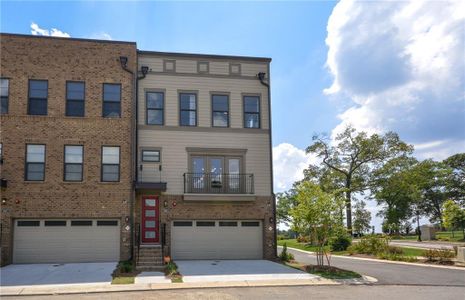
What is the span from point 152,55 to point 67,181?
6667 millimetres

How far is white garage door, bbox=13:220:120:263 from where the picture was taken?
17719 millimetres

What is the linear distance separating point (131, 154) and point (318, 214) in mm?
8116

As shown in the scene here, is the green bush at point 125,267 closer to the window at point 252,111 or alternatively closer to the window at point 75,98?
the window at point 75,98

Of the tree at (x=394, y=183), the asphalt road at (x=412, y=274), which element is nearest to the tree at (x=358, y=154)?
the tree at (x=394, y=183)

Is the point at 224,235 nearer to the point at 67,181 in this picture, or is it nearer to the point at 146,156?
the point at 146,156

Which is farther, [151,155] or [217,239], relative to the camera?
[217,239]

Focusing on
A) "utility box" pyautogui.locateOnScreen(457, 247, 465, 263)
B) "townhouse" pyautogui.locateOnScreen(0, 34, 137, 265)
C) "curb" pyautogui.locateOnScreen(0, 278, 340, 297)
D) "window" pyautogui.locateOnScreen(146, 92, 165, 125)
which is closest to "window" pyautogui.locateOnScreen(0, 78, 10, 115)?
"townhouse" pyautogui.locateOnScreen(0, 34, 137, 265)

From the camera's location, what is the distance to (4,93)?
18.2m

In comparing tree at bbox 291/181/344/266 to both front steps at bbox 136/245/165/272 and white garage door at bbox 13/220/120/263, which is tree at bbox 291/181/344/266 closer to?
front steps at bbox 136/245/165/272

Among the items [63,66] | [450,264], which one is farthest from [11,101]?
[450,264]

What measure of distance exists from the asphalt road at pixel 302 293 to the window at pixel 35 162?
7.14 m

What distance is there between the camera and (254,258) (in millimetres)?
19891

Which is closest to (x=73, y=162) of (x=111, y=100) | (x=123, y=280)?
(x=111, y=100)

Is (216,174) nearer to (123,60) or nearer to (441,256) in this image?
(123,60)
